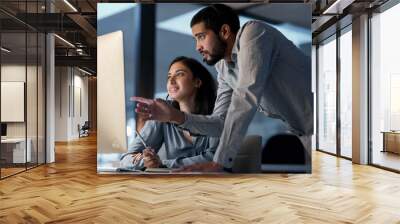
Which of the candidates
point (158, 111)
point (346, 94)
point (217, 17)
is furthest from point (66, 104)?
point (217, 17)

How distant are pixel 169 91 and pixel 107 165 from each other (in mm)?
1578

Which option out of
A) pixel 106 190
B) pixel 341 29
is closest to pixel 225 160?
pixel 106 190

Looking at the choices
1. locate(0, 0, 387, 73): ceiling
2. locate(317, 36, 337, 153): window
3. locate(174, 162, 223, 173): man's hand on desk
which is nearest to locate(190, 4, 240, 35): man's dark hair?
locate(0, 0, 387, 73): ceiling

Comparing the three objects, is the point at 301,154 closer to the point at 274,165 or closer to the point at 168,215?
the point at 274,165

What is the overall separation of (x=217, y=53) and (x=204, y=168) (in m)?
1.84

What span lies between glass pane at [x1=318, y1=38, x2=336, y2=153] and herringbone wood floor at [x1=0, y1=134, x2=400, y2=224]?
3.38 m

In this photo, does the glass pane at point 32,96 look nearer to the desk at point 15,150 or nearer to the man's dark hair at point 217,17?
the desk at point 15,150

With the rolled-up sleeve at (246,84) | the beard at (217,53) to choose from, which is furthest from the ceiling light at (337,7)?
the beard at (217,53)

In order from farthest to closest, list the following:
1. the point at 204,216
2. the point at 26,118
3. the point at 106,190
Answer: the point at 26,118, the point at 106,190, the point at 204,216

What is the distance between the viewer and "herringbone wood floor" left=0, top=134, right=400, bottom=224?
4129 millimetres

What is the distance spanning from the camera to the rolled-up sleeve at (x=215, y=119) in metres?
6.34

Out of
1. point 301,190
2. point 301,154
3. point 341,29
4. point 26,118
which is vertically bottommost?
point 301,190

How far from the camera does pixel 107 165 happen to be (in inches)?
259

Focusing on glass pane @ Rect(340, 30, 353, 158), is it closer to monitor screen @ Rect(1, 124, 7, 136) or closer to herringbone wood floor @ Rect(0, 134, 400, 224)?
herringbone wood floor @ Rect(0, 134, 400, 224)
